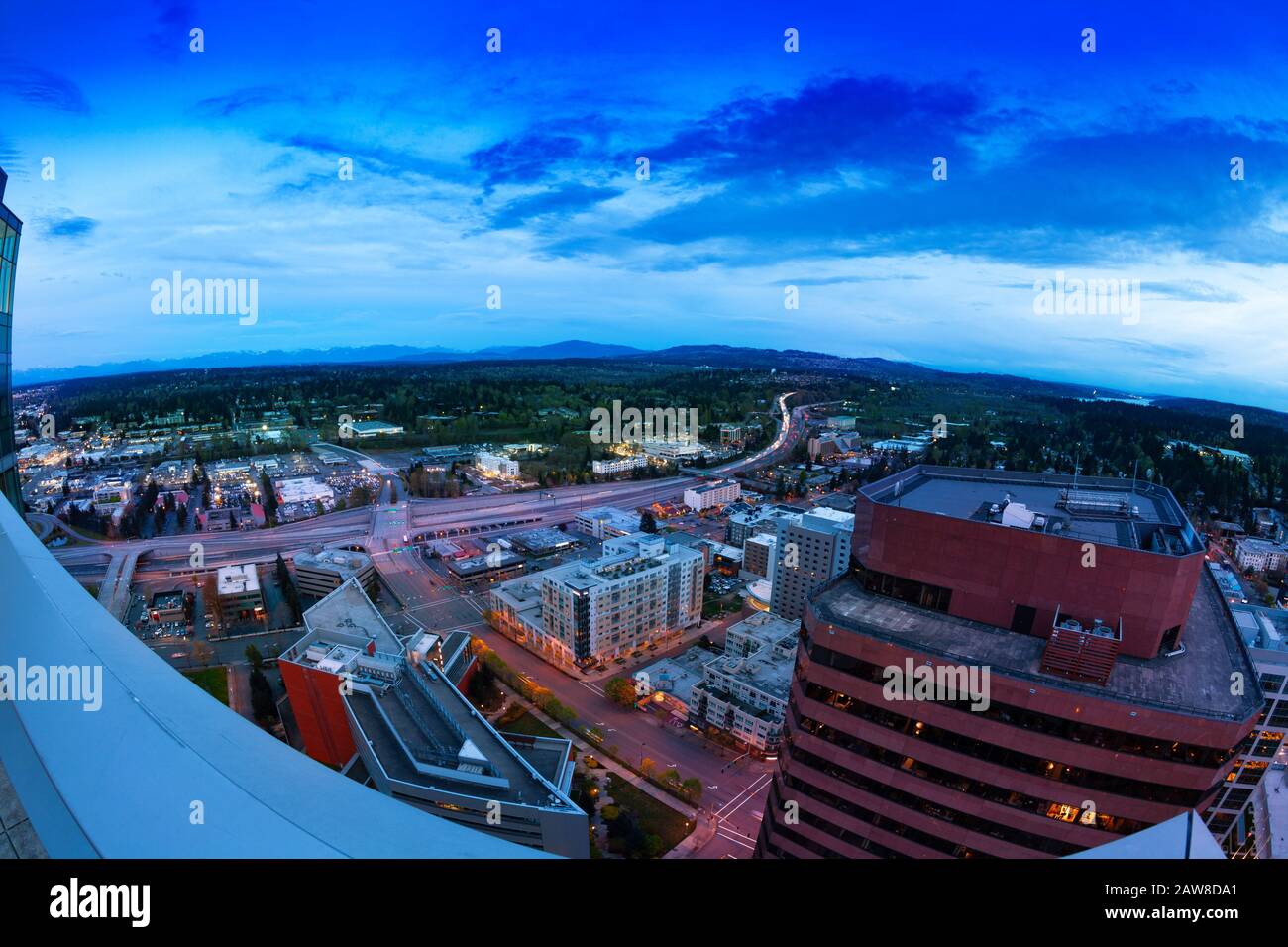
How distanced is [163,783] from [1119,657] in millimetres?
8781

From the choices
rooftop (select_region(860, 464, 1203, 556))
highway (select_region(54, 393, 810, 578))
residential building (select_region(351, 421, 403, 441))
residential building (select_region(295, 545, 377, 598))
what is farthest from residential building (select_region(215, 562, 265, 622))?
residential building (select_region(351, 421, 403, 441))

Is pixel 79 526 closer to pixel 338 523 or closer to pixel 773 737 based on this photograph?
pixel 338 523

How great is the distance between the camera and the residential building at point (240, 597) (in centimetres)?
2555

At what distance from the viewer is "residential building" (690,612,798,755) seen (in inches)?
698

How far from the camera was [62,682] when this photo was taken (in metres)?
2.36

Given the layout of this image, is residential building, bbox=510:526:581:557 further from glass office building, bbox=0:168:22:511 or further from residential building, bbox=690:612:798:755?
glass office building, bbox=0:168:22:511

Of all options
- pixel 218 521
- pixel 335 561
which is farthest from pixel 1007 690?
pixel 218 521

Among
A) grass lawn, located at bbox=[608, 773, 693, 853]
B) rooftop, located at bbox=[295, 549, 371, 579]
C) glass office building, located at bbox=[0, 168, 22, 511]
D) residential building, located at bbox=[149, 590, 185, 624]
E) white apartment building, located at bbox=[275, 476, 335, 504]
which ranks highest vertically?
glass office building, located at bbox=[0, 168, 22, 511]

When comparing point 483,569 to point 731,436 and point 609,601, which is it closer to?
point 609,601

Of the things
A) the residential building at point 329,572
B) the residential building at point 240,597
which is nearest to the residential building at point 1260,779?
the residential building at point 329,572

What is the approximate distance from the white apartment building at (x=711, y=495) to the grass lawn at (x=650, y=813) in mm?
27389

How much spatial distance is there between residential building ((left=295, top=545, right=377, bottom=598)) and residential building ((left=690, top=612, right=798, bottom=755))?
54.6 ft

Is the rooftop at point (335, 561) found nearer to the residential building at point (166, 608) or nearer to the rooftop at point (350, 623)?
the residential building at point (166, 608)
